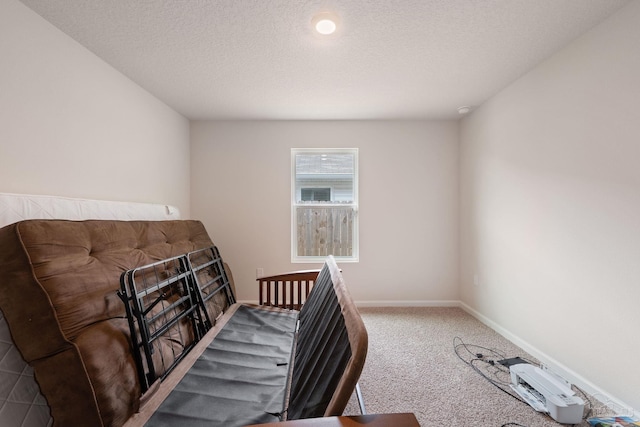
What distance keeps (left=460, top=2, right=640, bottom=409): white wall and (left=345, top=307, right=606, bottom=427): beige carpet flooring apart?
30 cm

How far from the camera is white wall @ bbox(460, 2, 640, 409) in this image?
5.09ft

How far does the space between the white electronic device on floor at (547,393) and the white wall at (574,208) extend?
316mm

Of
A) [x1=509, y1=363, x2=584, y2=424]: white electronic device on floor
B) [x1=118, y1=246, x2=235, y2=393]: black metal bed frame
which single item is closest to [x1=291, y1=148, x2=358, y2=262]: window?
[x1=118, y1=246, x2=235, y2=393]: black metal bed frame

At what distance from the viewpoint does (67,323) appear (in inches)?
44.7

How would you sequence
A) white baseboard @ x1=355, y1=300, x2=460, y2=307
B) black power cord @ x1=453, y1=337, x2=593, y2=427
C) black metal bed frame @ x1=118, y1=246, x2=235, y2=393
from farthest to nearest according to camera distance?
white baseboard @ x1=355, y1=300, x2=460, y2=307 < black power cord @ x1=453, y1=337, x2=593, y2=427 < black metal bed frame @ x1=118, y1=246, x2=235, y2=393

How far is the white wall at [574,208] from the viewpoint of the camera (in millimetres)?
1553

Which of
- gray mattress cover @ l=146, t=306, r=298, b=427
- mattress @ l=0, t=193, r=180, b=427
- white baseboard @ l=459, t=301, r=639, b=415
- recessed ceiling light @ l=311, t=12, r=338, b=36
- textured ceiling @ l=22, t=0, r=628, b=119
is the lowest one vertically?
white baseboard @ l=459, t=301, r=639, b=415

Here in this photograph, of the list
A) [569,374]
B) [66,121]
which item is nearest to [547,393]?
[569,374]

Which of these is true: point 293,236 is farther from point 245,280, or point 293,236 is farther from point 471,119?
point 471,119

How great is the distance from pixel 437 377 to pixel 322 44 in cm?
251

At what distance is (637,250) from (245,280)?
3366 millimetres

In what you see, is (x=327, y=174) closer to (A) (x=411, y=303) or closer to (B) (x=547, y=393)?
(A) (x=411, y=303)

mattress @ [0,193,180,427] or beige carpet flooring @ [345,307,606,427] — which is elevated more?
mattress @ [0,193,180,427]

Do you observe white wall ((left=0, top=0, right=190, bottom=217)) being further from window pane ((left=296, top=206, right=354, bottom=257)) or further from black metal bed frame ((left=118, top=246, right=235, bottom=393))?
window pane ((left=296, top=206, right=354, bottom=257))
